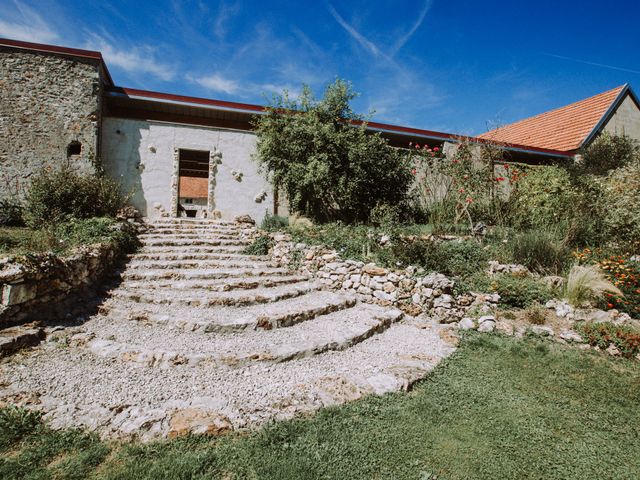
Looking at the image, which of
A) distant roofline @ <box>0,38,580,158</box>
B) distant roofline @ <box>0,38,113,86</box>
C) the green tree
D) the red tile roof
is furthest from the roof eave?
distant roofline @ <box>0,38,113,86</box>

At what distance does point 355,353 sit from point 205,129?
9.01 metres

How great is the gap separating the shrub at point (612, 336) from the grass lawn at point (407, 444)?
1310 mm

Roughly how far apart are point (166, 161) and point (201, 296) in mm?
6550

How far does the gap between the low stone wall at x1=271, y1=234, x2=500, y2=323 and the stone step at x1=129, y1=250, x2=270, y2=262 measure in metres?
0.70

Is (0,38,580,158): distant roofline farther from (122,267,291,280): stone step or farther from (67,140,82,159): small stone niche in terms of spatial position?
(122,267,291,280): stone step

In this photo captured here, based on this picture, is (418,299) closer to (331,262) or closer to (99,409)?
(331,262)

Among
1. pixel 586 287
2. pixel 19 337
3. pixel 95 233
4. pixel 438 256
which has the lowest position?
pixel 19 337

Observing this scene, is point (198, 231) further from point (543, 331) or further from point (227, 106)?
point (543, 331)

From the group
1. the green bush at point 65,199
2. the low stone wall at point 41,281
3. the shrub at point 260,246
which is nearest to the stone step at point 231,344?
the low stone wall at point 41,281

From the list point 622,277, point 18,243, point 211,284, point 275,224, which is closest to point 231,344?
point 211,284

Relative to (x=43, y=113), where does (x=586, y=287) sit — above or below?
below

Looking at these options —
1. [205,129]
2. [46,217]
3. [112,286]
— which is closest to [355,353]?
[112,286]

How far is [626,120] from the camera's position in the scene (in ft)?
48.4

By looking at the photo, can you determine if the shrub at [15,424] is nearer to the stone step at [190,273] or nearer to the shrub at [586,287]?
the stone step at [190,273]
